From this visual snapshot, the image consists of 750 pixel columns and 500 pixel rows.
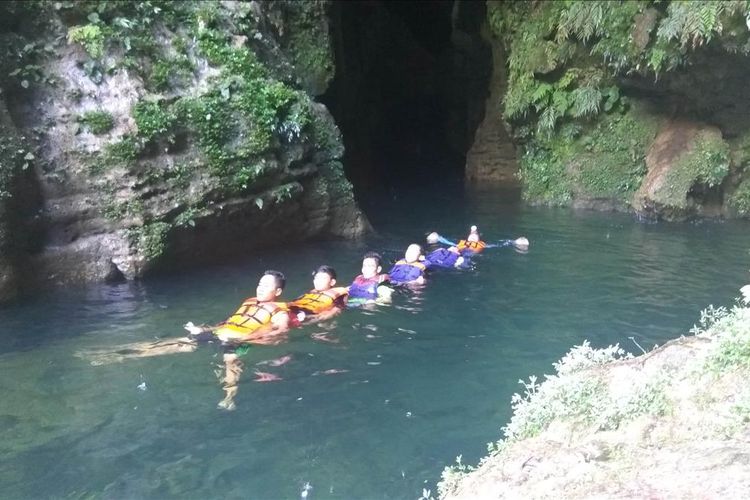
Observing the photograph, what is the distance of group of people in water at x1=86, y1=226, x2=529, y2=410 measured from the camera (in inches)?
309

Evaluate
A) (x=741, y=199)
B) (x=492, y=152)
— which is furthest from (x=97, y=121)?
(x=492, y=152)

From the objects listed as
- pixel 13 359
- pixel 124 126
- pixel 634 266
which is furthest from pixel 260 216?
pixel 634 266

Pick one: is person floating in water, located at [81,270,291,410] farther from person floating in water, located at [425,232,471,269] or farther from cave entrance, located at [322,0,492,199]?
cave entrance, located at [322,0,492,199]

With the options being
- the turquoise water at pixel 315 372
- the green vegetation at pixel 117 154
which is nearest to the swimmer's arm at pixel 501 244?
the turquoise water at pixel 315 372

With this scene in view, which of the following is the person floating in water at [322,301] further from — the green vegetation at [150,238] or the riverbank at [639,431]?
the riverbank at [639,431]

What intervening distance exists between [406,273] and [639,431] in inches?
286

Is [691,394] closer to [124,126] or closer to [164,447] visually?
[164,447]

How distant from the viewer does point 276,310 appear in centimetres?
831

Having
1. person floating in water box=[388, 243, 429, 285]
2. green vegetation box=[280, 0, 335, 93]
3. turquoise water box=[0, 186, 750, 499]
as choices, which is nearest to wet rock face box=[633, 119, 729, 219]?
turquoise water box=[0, 186, 750, 499]

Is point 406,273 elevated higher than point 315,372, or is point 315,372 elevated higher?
point 406,273

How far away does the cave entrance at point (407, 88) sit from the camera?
25.3m

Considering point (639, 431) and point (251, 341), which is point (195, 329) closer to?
point (251, 341)

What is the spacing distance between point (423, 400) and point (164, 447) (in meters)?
2.38

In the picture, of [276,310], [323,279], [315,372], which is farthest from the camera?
[323,279]
